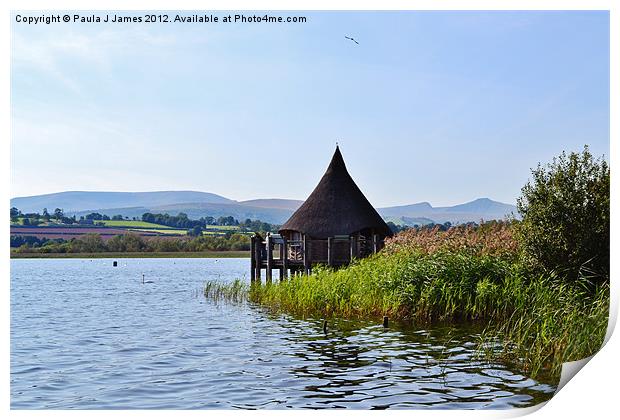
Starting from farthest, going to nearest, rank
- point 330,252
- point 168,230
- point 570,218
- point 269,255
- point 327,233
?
point 168,230 < point 327,233 < point 269,255 < point 330,252 < point 570,218

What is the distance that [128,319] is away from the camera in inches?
747

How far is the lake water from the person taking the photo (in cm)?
941

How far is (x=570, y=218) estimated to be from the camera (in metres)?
13.7

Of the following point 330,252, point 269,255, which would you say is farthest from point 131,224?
point 330,252

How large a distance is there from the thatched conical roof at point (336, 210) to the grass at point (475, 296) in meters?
5.05

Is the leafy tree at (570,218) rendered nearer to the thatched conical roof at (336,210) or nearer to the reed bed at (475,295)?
the reed bed at (475,295)

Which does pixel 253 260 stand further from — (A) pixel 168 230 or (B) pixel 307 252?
(A) pixel 168 230

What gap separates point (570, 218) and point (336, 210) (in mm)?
10556

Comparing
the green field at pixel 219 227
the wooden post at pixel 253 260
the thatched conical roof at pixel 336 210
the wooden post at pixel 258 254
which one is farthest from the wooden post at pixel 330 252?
the green field at pixel 219 227

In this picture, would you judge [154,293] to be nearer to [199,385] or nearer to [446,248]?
[446,248]

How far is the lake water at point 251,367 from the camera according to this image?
30.9 feet

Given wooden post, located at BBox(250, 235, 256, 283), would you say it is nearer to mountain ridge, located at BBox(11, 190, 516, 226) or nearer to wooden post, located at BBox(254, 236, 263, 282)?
wooden post, located at BBox(254, 236, 263, 282)

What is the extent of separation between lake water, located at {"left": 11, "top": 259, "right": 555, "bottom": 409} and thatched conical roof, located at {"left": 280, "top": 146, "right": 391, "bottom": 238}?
5383 millimetres
